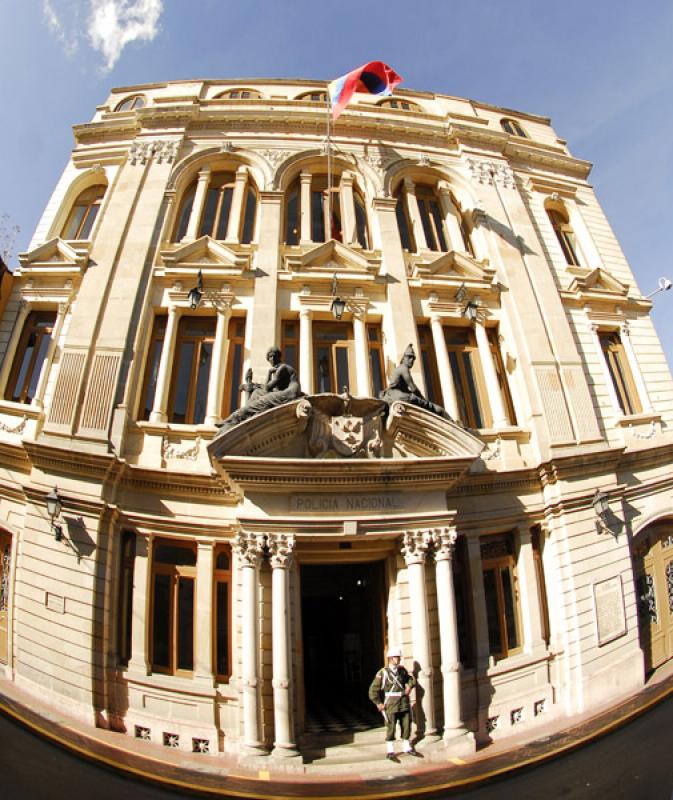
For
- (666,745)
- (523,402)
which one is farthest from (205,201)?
(666,745)

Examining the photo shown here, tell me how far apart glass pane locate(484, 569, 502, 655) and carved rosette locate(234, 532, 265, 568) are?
5859mm

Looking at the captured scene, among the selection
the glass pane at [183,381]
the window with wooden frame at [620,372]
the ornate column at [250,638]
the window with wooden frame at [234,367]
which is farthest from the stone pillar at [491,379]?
the glass pane at [183,381]

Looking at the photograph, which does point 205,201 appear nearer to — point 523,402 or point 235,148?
point 235,148

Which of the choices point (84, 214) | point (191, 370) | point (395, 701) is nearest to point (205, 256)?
point (191, 370)

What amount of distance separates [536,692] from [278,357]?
32.2ft

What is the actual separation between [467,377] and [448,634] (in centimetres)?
692

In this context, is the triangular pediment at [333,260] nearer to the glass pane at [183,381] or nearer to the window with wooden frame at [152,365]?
the glass pane at [183,381]

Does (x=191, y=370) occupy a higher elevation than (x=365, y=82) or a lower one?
lower

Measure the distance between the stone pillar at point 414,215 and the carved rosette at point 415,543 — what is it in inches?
354

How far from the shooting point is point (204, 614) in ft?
32.3

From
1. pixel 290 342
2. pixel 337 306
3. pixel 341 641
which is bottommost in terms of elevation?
pixel 341 641

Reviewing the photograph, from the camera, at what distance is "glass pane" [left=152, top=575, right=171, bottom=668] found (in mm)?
9906

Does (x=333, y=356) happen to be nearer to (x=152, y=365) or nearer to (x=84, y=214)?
(x=152, y=365)

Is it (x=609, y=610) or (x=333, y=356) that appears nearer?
(x=609, y=610)
